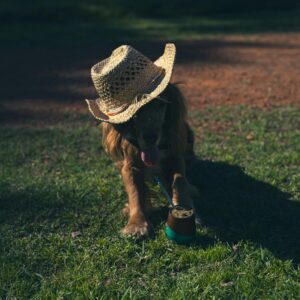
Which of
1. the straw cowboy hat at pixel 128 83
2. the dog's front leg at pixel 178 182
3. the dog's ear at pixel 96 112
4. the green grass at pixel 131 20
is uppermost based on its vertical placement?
the straw cowboy hat at pixel 128 83

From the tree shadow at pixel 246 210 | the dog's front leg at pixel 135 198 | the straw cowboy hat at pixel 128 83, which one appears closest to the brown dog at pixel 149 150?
the dog's front leg at pixel 135 198

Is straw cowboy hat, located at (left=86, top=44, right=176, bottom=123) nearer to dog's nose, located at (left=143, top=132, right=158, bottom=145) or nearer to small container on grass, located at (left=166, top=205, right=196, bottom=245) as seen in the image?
dog's nose, located at (left=143, top=132, right=158, bottom=145)

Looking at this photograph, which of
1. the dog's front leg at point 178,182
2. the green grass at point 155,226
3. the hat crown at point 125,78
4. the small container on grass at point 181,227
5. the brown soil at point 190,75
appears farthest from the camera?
the brown soil at point 190,75

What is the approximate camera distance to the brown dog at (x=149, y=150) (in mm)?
4109

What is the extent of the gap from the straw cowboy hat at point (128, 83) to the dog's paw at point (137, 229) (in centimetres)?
81

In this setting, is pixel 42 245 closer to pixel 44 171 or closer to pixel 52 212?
pixel 52 212

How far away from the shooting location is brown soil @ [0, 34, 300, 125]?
7.77 meters

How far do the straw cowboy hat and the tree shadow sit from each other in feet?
3.60

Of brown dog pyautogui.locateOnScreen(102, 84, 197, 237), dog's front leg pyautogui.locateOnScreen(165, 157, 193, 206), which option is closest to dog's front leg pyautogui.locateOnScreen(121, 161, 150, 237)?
brown dog pyautogui.locateOnScreen(102, 84, 197, 237)

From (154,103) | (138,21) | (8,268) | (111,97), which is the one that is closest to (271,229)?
(154,103)

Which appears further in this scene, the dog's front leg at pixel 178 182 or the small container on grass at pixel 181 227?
the dog's front leg at pixel 178 182

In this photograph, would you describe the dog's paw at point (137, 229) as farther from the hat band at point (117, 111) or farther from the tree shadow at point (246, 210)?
the hat band at point (117, 111)

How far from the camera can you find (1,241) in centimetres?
416

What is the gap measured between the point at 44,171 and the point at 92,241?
1730 mm
